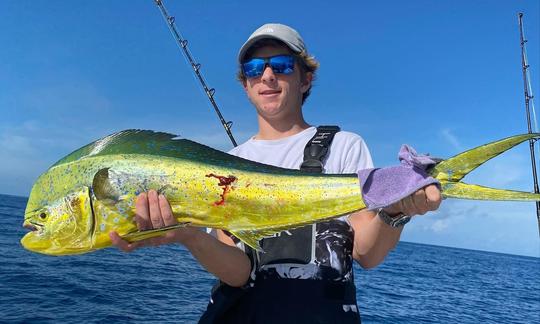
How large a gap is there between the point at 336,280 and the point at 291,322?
0.38m

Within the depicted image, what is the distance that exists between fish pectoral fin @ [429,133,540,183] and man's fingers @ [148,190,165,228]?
1.47 meters

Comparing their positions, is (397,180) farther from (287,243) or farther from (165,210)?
(165,210)

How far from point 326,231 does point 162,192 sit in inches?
43.3

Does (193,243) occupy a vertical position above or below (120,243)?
below

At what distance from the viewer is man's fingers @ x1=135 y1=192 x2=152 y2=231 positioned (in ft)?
7.71

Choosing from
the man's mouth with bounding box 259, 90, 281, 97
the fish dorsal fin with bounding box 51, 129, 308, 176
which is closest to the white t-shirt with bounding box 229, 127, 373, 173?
the man's mouth with bounding box 259, 90, 281, 97

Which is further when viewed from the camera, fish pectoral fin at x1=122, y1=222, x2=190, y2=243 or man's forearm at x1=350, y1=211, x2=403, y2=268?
man's forearm at x1=350, y1=211, x2=403, y2=268

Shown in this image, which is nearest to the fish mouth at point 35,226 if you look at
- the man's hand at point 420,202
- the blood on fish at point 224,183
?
the blood on fish at point 224,183

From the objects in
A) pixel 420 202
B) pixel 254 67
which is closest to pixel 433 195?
pixel 420 202

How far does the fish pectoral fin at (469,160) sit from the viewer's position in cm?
177

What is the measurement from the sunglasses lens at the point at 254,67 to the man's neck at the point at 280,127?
37 centimetres

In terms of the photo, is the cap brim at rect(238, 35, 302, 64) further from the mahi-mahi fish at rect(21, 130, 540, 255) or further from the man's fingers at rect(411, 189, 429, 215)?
the man's fingers at rect(411, 189, 429, 215)

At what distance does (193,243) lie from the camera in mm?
2605

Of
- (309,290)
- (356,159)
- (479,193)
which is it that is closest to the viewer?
(479,193)
